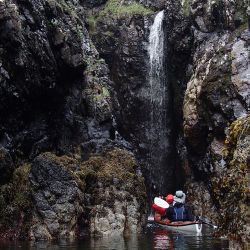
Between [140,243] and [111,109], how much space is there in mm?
12165

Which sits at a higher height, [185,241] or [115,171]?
[115,171]

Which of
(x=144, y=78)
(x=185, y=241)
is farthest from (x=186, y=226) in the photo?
(x=144, y=78)

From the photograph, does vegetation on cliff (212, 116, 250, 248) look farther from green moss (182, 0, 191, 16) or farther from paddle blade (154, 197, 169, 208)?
green moss (182, 0, 191, 16)

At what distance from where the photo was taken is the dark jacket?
71.6 feet

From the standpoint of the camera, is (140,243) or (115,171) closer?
(140,243)

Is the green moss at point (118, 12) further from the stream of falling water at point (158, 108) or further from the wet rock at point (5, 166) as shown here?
the wet rock at point (5, 166)

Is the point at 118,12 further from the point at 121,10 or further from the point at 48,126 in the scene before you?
the point at 48,126

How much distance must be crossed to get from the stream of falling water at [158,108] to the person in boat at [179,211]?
7.84 metres

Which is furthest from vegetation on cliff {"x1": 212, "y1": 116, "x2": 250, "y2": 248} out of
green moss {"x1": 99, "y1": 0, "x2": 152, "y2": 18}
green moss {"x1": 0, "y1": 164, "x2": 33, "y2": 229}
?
green moss {"x1": 99, "y1": 0, "x2": 152, "y2": 18}

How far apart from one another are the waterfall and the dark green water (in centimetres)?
1046

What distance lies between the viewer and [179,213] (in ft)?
72.0

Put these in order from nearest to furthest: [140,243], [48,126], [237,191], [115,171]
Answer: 1. [237,191]
2. [140,243]
3. [115,171]
4. [48,126]

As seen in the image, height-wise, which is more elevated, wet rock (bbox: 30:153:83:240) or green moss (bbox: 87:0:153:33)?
green moss (bbox: 87:0:153:33)

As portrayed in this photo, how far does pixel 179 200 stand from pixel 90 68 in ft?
35.3
